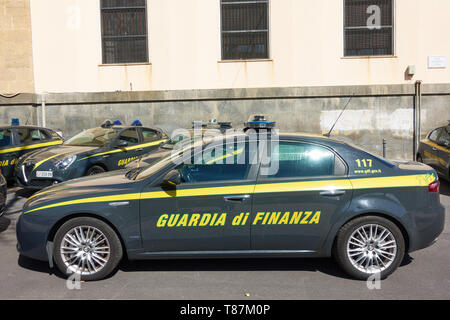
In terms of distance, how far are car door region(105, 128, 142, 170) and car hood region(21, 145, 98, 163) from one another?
17.6 inches

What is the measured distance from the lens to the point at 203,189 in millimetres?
4629

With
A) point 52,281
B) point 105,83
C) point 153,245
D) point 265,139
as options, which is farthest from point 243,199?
point 105,83

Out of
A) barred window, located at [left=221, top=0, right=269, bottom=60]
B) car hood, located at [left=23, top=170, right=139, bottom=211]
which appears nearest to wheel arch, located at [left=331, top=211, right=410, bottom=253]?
car hood, located at [left=23, top=170, right=139, bottom=211]

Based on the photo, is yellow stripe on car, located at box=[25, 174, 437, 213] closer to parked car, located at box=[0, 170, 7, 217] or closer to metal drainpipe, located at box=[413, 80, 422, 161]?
parked car, located at box=[0, 170, 7, 217]

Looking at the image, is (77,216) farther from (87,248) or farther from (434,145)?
(434,145)

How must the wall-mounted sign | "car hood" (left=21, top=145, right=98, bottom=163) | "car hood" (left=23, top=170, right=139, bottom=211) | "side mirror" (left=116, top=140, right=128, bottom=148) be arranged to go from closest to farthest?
"car hood" (left=23, top=170, right=139, bottom=211) < "car hood" (left=21, top=145, right=98, bottom=163) < "side mirror" (left=116, top=140, right=128, bottom=148) < the wall-mounted sign

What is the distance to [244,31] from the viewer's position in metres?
15.0

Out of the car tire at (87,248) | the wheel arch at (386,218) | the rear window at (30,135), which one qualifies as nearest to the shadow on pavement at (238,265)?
the car tire at (87,248)

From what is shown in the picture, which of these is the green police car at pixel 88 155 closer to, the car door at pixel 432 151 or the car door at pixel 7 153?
the car door at pixel 7 153

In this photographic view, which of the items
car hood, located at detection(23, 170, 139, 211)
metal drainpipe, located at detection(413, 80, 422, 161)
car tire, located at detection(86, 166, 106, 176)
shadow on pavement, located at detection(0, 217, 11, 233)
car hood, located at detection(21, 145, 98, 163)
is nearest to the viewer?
car hood, located at detection(23, 170, 139, 211)

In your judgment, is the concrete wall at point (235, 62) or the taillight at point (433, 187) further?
the concrete wall at point (235, 62)

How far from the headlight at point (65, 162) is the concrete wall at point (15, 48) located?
729cm

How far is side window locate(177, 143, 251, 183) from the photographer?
4.75m

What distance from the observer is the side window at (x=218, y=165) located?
4.75 meters
